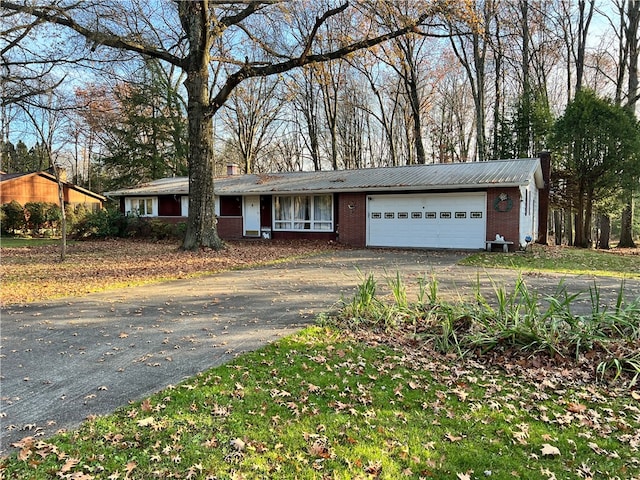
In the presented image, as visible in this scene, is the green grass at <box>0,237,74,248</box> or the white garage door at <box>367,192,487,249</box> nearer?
the white garage door at <box>367,192,487,249</box>

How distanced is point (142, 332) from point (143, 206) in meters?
19.9

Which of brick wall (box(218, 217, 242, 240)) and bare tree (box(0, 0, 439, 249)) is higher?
bare tree (box(0, 0, 439, 249))

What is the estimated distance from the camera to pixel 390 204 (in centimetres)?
1678

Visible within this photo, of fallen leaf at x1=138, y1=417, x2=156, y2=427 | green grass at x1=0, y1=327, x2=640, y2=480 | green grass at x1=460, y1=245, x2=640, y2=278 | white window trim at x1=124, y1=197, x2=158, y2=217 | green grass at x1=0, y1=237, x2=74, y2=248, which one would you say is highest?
white window trim at x1=124, y1=197, x2=158, y2=217

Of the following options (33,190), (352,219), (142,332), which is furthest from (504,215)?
(33,190)

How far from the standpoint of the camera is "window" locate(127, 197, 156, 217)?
23172 mm

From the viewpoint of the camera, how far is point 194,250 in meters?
13.9

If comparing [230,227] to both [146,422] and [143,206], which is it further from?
[146,422]

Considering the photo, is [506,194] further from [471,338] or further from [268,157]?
[268,157]

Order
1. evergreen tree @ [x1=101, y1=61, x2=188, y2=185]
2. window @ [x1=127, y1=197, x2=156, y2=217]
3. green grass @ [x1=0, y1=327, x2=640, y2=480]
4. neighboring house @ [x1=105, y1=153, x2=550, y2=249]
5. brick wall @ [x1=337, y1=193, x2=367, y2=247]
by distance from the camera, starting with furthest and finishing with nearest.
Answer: evergreen tree @ [x1=101, y1=61, x2=188, y2=185], window @ [x1=127, y1=197, x2=156, y2=217], brick wall @ [x1=337, y1=193, x2=367, y2=247], neighboring house @ [x1=105, y1=153, x2=550, y2=249], green grass @ [x1=0, y1=327, x2=640, y2=480]

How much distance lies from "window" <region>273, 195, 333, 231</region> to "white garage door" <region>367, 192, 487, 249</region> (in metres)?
2.21

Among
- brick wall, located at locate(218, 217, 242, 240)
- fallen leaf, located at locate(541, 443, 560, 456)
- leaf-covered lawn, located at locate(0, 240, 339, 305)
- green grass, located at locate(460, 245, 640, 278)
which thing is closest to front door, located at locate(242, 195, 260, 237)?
brick wall, located at locate(218, 217, 242, 240)

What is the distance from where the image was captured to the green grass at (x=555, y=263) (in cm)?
1090

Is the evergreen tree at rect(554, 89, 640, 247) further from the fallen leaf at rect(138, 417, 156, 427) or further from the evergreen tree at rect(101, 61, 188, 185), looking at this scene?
the evergreen tree at rect(101, 61, 188, 185)
